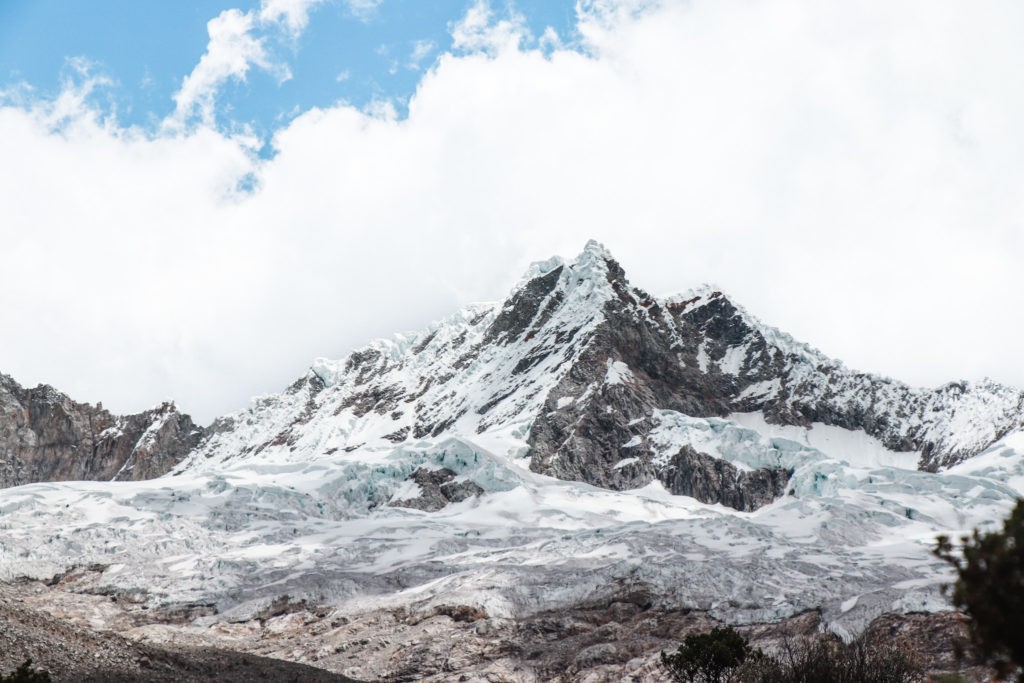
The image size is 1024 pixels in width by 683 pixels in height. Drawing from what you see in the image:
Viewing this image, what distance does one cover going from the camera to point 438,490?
554 feet

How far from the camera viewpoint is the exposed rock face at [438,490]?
544 ft

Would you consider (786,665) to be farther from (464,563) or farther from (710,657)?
(464,563)

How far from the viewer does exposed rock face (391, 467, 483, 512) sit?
544 feet

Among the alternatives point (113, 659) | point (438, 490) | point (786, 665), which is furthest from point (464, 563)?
point (786, 665)

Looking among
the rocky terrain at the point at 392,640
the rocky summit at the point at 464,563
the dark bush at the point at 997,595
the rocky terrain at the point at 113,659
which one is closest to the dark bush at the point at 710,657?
the rocky terrain at the point at 392,640

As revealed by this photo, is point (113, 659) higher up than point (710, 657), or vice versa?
point (710, 657)

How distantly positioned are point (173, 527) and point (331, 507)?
30.7 meters

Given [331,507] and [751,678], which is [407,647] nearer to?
[751,678]

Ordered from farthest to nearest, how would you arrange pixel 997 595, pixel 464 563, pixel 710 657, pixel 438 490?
pixel 438 490, pixel 464 563, pixel 710 657, pixel 997 595

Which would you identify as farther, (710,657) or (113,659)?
(710,657)

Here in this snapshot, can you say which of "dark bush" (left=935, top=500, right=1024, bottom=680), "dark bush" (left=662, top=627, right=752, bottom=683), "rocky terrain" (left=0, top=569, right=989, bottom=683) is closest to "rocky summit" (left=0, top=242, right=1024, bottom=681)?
"rocky terrain" (left=0, top=569, right=989, bottom=683)

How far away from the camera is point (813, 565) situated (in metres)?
103

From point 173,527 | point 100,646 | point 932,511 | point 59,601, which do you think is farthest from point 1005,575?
point 932,511

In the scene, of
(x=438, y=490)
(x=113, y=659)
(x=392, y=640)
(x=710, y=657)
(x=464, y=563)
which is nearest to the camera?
(x=113, y=659)
